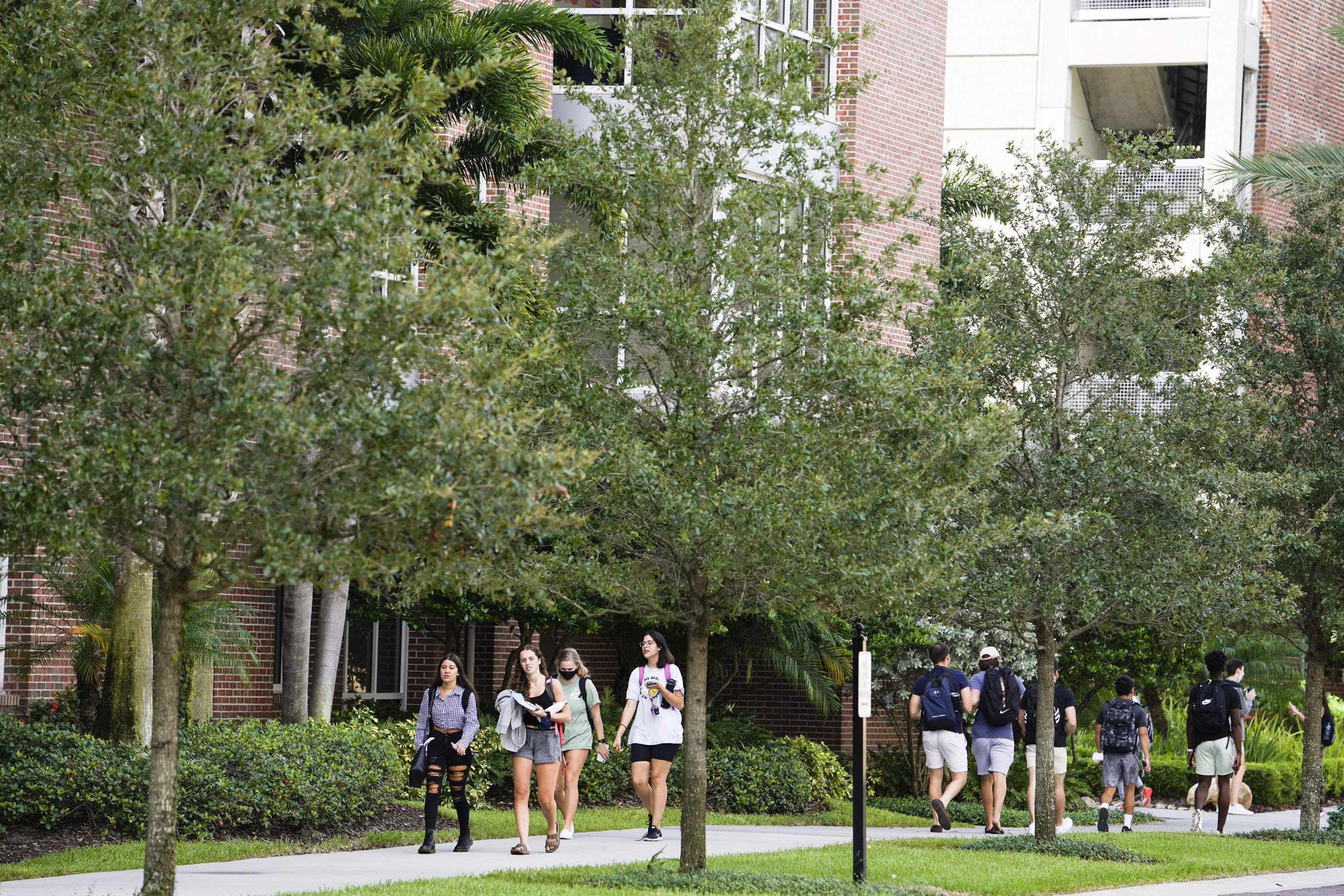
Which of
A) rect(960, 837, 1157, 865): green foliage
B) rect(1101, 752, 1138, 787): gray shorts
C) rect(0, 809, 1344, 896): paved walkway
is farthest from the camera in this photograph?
rect(1101, 752, 1138, 787): gray shorts

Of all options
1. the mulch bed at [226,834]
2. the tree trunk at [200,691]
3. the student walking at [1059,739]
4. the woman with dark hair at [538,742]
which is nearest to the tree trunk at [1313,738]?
the student walking at [1059,739]

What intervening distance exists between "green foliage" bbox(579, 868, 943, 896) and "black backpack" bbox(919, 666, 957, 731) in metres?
4.67

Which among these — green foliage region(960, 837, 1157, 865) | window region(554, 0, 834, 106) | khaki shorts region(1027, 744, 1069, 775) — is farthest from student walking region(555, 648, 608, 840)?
window region(554, 0, 834, 106)

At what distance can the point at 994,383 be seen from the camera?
1347 cm

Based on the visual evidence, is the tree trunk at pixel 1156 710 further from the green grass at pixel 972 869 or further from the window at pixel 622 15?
the window at pixel 622 15

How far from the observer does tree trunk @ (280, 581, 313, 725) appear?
14758 millimetres

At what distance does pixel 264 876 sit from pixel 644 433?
3.95 m

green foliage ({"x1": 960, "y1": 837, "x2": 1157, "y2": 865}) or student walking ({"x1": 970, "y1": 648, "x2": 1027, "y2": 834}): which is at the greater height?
student walking ({"x1": 970, "y1": 648, "x2": 1027, "y2": 834})

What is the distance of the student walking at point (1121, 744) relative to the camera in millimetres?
16609

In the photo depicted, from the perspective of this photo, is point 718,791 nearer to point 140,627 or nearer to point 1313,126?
point 140,627

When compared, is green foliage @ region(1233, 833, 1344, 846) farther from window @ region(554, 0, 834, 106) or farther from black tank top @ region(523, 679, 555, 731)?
window @ region(554, 0, 834, 106)

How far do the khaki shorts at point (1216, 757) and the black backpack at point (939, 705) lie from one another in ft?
11.3

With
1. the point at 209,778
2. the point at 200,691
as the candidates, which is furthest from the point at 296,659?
the point at 209,778

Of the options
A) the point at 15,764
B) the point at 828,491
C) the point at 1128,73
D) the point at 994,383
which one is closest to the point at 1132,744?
the point at 994,383
